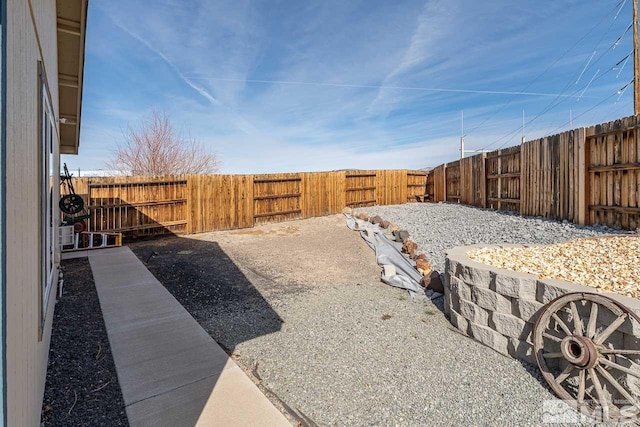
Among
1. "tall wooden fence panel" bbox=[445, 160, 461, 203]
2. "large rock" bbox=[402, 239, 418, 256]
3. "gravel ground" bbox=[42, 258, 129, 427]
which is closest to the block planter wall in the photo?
"large rock" bbox=[402, 239, 418, 256]

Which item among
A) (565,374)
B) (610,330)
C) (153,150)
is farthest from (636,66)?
(153,150)

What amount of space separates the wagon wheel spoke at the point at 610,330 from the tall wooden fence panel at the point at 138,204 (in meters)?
9.89

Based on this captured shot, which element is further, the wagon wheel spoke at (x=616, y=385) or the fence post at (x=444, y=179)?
the fence post at (x=444, y=179)

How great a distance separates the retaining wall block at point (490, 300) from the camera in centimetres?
334

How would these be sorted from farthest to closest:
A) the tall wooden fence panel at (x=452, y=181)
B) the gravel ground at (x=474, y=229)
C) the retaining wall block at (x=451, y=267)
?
the tall wooden fence panel at (x=452, y=181), the gravel ground at (x=474, y=229), the retaining wall block at (x=451, y=267)

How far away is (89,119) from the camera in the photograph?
16.6 metres

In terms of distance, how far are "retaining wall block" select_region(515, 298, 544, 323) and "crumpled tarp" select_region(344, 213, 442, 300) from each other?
183 centimetres

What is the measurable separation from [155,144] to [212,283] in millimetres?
17020

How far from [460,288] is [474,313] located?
0.34 metres

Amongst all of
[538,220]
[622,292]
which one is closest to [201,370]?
[622,292]

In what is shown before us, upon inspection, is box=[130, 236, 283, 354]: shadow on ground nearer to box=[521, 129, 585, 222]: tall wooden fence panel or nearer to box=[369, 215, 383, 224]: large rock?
box=[369, 215, 383, 224]: large rock

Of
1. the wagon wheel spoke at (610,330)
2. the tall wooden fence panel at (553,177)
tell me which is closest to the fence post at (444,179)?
the tall wooden fence panel at (553,177)

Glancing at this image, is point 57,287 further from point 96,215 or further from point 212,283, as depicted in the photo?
point 96,215

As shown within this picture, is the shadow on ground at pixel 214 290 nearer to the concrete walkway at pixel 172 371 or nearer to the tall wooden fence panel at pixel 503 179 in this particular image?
the concrete walkway at pixel 172 371
